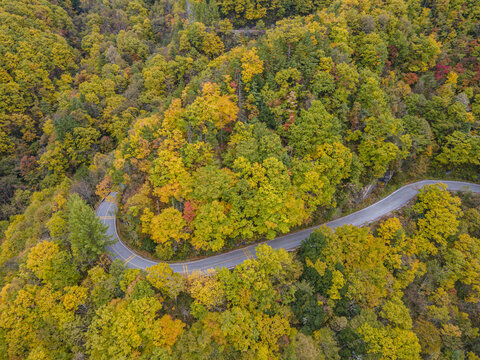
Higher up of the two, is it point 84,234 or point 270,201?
point 270,201

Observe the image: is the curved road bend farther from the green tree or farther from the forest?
the green tree

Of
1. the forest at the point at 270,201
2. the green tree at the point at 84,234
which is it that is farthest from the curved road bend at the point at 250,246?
the green tree at the point at 84,234

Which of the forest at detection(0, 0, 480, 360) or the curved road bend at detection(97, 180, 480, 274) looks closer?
the forest at detection(0, 0, 480, 360)

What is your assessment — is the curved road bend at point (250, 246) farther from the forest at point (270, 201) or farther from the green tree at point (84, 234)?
the green tree at point (84, 234)

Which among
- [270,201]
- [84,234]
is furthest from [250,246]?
[84,234]

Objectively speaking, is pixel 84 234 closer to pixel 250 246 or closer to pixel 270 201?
pixel 250 246

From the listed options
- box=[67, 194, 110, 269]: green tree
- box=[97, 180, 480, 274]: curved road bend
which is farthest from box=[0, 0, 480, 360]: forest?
box=[97, 180, 480, 274]: curved road bend

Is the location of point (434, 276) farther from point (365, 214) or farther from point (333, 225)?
point (333, 225)
